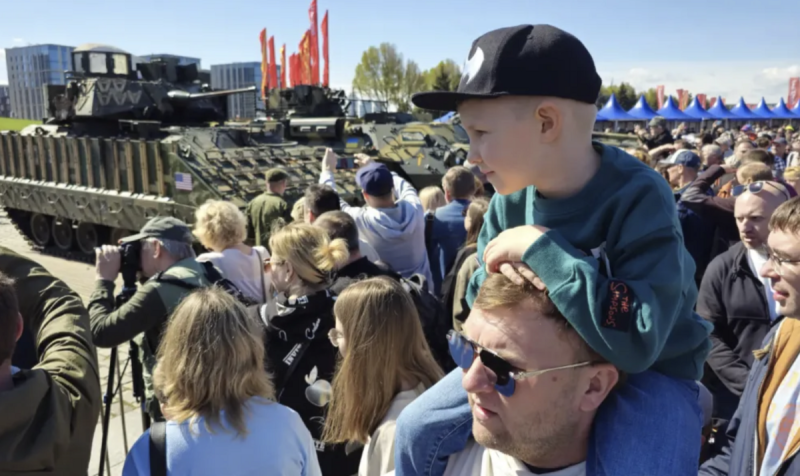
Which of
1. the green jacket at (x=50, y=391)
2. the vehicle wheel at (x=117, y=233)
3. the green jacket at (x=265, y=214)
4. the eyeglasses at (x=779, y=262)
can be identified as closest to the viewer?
the green jacket at (x=50, y=391)

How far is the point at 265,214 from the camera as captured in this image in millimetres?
7648

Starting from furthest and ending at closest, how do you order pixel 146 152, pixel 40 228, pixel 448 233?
1. pixel 40 228
2. pixel 146 152
3. pixel 448 233

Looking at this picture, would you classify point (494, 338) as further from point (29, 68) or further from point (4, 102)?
→ point (4, 102)

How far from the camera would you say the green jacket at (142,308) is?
3.39 m

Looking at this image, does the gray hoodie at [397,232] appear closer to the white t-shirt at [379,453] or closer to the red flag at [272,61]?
the white t-shirt at [379,453]

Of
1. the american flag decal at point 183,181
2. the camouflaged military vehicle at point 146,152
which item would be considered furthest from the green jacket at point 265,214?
the american flag decal at point 183,181

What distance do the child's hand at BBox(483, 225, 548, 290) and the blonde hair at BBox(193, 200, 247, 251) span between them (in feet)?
10.6

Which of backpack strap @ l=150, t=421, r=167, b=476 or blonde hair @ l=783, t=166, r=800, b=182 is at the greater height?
blonde hair @ l=783, t=166, r=800, b=182

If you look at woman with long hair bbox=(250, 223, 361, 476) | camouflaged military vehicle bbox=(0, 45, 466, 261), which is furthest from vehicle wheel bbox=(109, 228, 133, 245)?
woman with long hair bbox=(250, 223, 361, 476)

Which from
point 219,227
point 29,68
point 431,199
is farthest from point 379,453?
point 29,68

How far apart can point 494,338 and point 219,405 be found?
4.08 feet

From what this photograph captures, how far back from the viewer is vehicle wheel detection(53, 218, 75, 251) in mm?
12789

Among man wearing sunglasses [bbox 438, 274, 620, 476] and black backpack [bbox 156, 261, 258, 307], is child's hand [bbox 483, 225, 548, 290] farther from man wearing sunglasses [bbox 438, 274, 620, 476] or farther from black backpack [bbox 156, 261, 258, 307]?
black backpack [bbox 156, 261, 258, 307]

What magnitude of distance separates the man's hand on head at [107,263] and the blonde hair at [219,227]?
34.9 inches
